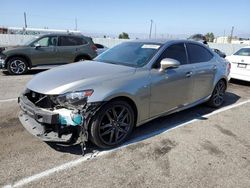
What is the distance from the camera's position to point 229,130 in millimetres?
4680

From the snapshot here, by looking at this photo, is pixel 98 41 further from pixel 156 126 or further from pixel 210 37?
pixel 210 37

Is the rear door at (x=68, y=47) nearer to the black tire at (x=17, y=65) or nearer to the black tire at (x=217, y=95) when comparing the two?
the black tire at (x=17, y=65)

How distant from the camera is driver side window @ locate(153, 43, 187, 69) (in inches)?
169

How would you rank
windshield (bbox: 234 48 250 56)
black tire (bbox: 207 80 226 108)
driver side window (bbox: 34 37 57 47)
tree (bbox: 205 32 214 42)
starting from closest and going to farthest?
black tire (bbox: 207 80 226 108) < windshield (bbox: 234 48 250 56) < driver side window (bbox: 34 37 57 47) < tree (bbox: 205 32 214 42)

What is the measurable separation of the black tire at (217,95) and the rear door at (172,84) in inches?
44.8

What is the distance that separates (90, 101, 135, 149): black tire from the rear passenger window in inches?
79.0

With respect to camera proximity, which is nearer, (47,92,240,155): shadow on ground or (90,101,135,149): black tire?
(90,101,135,149): black tire

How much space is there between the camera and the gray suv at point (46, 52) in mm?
9883

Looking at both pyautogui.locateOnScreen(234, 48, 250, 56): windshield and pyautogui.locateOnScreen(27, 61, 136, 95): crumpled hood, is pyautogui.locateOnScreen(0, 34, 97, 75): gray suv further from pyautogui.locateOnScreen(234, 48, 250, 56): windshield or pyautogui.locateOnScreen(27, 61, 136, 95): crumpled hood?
pyautogui.locateOnScreen(27, 61, 136, 95): crumpled hood

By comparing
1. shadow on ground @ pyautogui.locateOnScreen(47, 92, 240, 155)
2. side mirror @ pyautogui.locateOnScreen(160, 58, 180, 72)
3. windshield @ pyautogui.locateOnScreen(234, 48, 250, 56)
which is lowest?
shadow on ground @ pyautogui.locateOnScreen(47, 92, 240, 155)

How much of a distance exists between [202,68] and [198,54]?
→ 1.11 ft

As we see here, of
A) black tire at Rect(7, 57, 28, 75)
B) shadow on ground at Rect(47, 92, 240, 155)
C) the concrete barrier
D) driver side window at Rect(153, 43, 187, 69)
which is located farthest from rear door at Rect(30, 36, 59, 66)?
the concrete barrier

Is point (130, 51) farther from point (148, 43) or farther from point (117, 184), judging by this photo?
point (117, 184)

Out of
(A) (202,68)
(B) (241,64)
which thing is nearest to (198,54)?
(A) (202,68)
